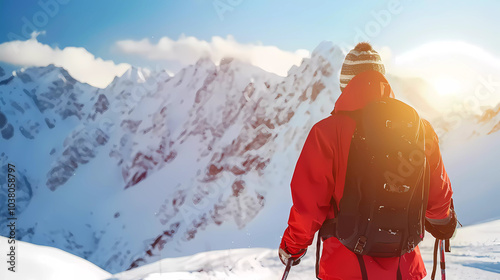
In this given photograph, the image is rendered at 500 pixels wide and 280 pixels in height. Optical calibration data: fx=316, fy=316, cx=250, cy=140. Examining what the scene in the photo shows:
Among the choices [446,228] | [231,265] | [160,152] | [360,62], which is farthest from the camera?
[160,152]

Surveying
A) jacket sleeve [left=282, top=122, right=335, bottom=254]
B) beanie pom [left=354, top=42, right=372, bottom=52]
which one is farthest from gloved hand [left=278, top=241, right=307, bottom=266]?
beanie pom [left=354, top=42, right=372, bottom=52]

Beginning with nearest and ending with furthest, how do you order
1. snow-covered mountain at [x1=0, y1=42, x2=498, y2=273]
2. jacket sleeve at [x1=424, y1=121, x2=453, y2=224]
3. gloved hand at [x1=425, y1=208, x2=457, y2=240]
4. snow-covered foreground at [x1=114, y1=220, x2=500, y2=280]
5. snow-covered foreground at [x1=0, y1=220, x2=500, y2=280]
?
jacket sleeve at [x1=424, y1=121, x2=453, y2=224] → gloved hand at [x1=425, y1=208, x2=457, y2=240] → snow-covered foreground at [x1=114, y1=220, x2=500, y2=280] → snow-covered foreground at [x1=0, y1=220, x2=500, y2=280] → snow-covered mountain at [x1=0, y1=42, x2=498, y2=273]

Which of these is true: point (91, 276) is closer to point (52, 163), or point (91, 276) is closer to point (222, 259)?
point (222, 259)

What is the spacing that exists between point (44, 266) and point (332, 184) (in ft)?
24.2

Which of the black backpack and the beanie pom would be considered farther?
the beanie pom

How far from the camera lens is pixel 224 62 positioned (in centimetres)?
11944

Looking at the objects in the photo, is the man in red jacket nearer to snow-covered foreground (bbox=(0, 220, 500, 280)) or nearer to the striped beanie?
the striped beanie

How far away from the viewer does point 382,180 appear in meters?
2.00

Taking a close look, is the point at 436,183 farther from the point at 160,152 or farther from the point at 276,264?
the point at 160,152

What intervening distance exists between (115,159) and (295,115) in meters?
107

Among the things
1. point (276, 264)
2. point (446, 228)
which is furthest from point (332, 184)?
point (276, 264)

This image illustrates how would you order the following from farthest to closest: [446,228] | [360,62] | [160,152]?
[160,152] < [446,228] < [360,62]

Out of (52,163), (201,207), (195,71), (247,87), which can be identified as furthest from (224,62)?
(52,163)

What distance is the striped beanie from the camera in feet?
7.49
